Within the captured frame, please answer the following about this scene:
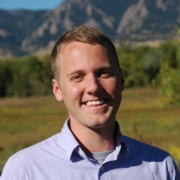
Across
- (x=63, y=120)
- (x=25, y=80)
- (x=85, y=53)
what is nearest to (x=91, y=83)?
(x=85, y=53)

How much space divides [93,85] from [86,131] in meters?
0.21

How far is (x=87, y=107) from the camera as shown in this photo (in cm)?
294

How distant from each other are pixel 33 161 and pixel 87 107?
329mm

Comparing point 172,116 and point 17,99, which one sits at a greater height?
point 172,116

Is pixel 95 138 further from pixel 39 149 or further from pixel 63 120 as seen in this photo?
pixel 63 120

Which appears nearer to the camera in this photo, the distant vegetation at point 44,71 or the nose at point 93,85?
the nose at point 93,85

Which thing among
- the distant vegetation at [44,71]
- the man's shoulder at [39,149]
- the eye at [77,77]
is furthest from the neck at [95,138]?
the distant vegetation at [44,71]

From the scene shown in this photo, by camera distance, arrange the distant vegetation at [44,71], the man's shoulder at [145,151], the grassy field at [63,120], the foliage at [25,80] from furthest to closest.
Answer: the foliage at [25,80]
the distant vegetation at [44,71]
the grassy field at [63,120]
the man's shoulder at [145,151]

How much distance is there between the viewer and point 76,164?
2.88m

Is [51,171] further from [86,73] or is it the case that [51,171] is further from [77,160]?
[86,73]

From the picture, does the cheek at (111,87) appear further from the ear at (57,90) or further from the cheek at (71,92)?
the ear at (57,90)

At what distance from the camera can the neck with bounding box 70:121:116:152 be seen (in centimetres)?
294

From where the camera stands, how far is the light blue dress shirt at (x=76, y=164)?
2.84 meters

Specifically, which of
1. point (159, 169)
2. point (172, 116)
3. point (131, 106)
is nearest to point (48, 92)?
point (131, 106)
